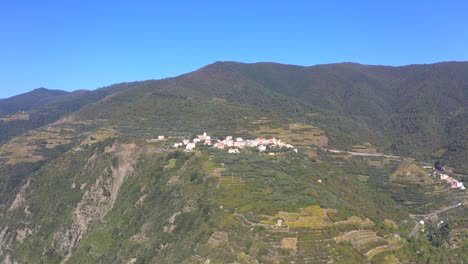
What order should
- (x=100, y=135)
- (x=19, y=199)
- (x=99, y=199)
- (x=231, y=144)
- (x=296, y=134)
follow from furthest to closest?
1. (x=296, y=134)
2. (x=100, y=135)
3. (x=19, y=199)
4. (x=231, y=144)
5. (x=99, y=199)

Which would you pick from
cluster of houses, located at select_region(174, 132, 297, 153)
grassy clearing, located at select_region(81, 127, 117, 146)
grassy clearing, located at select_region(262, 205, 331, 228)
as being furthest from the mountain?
cluster of houses, located at select_region(174, 132, 297, 153)

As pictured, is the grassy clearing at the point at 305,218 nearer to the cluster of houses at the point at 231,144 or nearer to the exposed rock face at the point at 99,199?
the cluster of houses at the point at 231,144

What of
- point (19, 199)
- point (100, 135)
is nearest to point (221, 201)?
point (19, 199)

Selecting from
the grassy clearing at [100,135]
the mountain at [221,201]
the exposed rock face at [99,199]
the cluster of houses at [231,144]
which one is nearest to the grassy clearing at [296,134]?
the mountain at [221,201]

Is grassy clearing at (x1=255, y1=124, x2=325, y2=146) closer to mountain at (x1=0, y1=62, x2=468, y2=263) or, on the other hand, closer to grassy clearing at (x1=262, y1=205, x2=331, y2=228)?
mountain at (x1=0, y1=62, x2=468, y2=263)

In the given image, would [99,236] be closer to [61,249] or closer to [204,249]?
[61,249]

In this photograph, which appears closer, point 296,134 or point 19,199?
point 19,199

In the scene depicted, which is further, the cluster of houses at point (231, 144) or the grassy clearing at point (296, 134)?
the grassy clearing at point (296, 134)

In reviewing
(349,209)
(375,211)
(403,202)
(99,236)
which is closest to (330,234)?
(349,209)

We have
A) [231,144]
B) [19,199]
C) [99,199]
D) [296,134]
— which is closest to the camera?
[99,199]

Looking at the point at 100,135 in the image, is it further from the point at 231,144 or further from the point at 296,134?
Answer: the point at 296,134
